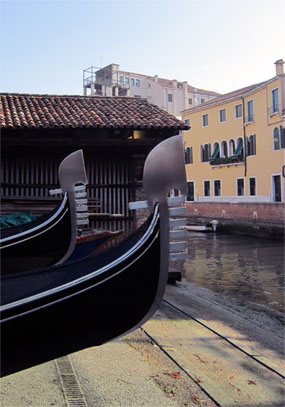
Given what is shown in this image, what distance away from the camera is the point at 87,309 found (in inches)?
101

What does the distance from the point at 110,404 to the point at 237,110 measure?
26.0m

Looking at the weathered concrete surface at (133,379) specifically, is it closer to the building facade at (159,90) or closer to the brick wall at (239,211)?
the brick wall at (239,211)

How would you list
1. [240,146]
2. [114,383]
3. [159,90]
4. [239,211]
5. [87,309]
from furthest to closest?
[159,90] → [240,146] → [239,211] → [114,383] → [87,309]

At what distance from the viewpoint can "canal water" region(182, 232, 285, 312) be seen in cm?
1052

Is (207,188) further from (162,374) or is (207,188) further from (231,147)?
(162,374)

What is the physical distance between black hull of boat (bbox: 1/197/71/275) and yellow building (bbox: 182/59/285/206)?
18.2 meters

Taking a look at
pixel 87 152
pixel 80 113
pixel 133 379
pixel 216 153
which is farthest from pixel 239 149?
pixel 133 379

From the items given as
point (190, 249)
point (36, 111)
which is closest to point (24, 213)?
point (36, 111)

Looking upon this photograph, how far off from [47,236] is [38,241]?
13 cm

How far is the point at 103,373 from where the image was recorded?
416 centimetres

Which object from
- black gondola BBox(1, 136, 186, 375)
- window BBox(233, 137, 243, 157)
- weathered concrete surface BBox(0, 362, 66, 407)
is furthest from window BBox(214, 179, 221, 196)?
black gondola BBox(1, 136, 186, 375)

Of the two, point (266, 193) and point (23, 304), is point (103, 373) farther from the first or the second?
point (266, 193)

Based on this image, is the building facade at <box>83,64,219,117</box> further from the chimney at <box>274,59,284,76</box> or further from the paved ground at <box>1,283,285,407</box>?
the paved ground at <box>1,283,285,407</box>

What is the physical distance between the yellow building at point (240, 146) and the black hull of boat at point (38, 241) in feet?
59.6
